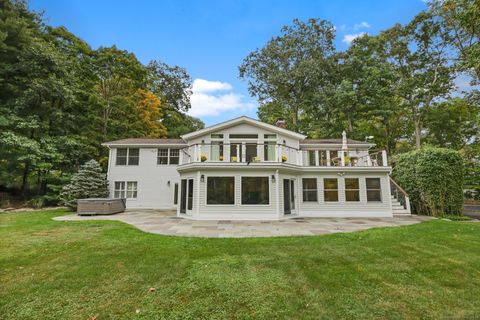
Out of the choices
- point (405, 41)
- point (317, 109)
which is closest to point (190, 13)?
point (317, 109)

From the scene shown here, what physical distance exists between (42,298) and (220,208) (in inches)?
306

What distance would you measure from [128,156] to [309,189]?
12126mm

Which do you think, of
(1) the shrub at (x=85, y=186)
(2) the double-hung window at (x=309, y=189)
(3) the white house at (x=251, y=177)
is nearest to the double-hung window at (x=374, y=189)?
(3) the white house at (x=251, y=177)

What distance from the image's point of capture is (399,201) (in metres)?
12.8

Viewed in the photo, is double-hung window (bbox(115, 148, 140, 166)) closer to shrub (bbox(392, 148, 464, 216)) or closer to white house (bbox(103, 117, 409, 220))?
white house (bbox(103, 117, 409, 220))

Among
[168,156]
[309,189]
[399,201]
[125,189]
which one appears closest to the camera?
[309,189]

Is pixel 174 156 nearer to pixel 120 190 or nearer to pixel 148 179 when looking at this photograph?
pixel 148 179

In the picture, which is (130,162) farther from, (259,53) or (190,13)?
(259,53)

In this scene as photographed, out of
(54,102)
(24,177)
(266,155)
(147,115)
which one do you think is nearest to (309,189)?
(266,155)

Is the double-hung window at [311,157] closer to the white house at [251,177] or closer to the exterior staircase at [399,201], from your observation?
the white house at [251,177]

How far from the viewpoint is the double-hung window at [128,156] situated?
1527 centimetres

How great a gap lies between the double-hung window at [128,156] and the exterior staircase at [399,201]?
53.2 ft

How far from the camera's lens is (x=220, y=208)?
10.8 m

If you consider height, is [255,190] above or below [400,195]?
above
